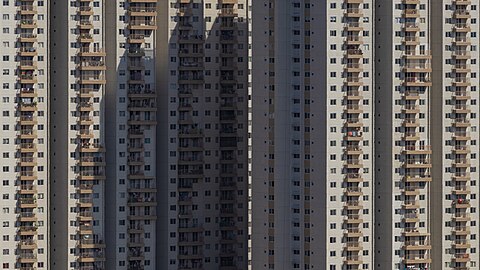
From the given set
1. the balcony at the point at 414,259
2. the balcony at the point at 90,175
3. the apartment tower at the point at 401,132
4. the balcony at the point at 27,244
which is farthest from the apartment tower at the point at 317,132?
the balcony at the point at 27,244

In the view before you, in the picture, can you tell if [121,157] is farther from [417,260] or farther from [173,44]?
[417,260]

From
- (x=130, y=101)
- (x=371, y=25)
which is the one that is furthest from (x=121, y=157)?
(x=371, y=25)

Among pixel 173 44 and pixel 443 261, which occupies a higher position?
pixel 173 44

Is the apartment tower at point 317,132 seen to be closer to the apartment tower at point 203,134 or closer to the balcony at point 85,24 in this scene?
the apartment tower at point 203,134

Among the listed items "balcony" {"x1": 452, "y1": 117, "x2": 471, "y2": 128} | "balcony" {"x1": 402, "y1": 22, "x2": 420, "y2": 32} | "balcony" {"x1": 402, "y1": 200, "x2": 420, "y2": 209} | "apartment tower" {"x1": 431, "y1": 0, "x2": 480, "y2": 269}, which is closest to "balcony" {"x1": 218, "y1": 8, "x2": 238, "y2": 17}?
"balcony" {"x1": 402, "y1": 22, "x2": 420, "y2": 32}

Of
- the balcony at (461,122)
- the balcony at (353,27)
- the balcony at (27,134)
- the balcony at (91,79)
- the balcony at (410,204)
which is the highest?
the balcony at (353,27)

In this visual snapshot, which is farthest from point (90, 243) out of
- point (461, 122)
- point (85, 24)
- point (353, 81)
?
point (461, 122)
